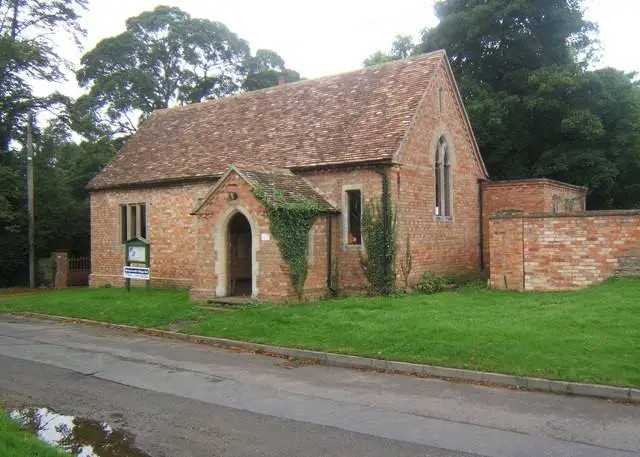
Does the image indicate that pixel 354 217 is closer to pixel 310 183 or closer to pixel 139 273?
pixel 310 183

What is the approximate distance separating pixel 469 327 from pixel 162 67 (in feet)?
127

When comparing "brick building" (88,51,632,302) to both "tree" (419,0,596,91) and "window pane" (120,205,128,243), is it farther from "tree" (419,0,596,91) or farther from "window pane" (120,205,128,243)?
"tree" (419,0,596,91)

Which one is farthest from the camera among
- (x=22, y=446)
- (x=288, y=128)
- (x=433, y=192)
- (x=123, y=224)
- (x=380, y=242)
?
(x=123, y=224)

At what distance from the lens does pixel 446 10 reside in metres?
34.7

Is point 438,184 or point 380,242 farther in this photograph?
point 438,184

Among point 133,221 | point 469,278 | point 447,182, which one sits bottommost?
point 469,278

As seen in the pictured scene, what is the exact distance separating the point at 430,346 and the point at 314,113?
13.2 metres

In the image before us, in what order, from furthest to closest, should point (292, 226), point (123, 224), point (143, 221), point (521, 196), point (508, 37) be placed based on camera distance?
point (508, 37), point (123, 224), point (143, 221), point (521, 196), point (292, 226)

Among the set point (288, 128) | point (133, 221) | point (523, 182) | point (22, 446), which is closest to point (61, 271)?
point (133, 221)

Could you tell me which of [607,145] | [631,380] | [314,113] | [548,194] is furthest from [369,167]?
[607,145]

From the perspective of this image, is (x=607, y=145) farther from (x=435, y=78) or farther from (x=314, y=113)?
(x=314, y=113)

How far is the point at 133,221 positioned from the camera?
1017 inches

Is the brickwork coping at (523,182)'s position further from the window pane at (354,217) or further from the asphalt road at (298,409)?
the asphalt road at (298,409)

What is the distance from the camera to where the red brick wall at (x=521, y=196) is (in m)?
22.3
